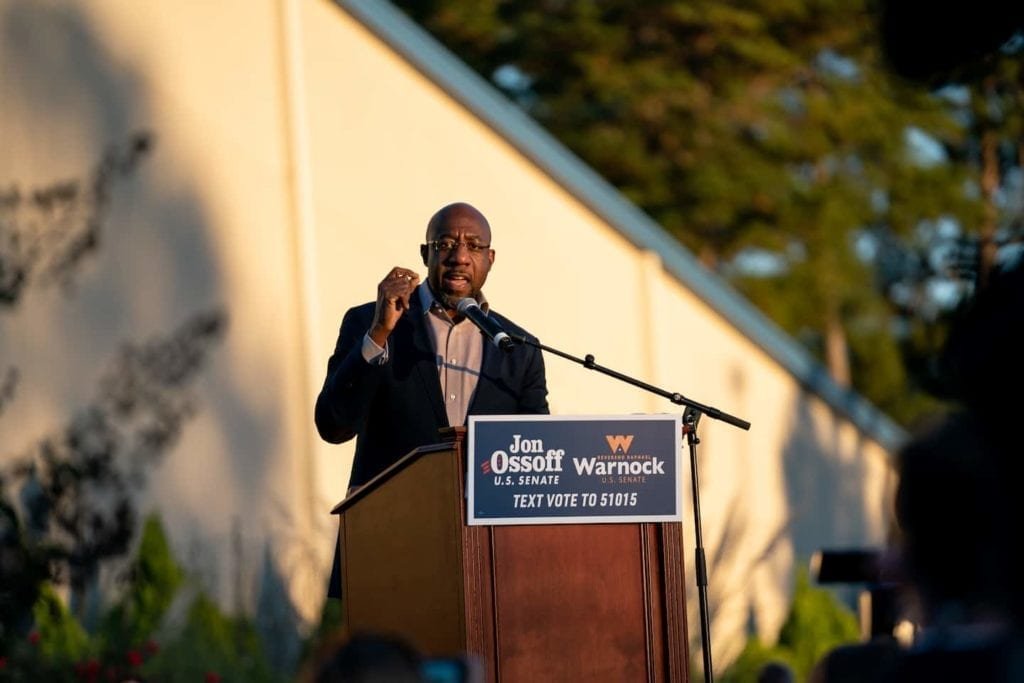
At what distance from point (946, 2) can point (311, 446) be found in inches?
249

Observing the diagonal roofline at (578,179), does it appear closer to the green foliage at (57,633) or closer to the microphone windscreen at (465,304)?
the green foliage at (57,633)

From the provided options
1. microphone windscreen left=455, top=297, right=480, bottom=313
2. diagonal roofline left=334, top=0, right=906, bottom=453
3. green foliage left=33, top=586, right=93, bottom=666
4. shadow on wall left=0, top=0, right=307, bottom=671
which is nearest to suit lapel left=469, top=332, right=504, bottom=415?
microphone windscreen left=455, top=297, right=480, bottom=313

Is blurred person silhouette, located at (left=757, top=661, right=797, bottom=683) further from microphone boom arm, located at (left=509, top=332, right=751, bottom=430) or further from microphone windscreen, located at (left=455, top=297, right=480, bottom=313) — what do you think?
microphone windscreen, located at (left=455, top=297, right=480, bottom=313)

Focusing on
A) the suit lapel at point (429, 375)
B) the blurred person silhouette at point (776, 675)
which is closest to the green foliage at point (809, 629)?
the suit lapel at point (429, 375)

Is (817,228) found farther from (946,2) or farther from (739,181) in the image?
(946,2)

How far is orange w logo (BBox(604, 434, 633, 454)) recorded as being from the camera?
5375 mm

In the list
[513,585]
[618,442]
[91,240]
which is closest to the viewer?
[513,585]

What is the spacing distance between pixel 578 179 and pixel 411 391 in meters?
6.06

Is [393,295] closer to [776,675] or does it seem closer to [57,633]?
[776,675]

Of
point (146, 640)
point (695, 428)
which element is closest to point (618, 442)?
point (695, 428)

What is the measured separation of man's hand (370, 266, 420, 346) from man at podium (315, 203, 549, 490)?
333mm

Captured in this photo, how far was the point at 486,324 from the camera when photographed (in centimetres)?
548

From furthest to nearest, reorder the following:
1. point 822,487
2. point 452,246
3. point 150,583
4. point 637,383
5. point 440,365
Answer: point 822,487, point 150,583, point 440,365, point 452,246, point 637,383

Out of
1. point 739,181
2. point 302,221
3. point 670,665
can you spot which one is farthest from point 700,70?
point 670,665
